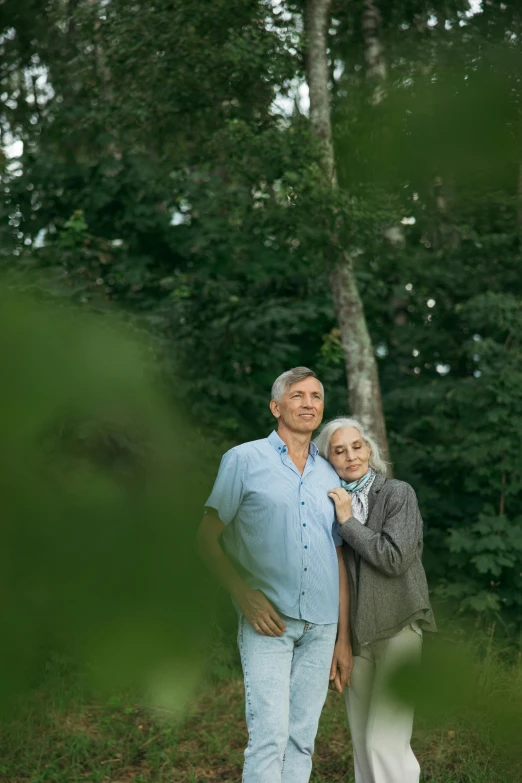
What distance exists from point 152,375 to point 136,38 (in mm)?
6492

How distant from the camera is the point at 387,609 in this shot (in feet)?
9.39

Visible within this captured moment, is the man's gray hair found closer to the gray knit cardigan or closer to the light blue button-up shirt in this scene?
the light blue button-up shirt

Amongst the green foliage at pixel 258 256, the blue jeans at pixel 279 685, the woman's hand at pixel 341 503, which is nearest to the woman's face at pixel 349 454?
the woman's hand at pixel 341 503

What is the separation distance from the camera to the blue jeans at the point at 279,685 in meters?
2.74

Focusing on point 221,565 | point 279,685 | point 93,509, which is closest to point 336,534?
point 279,685

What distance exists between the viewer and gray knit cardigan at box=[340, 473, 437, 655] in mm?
2797

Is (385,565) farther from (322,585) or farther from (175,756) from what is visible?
(175,756)

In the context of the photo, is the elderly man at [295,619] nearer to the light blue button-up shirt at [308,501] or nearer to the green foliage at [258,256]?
the light blue button-up shirt at [308,501]

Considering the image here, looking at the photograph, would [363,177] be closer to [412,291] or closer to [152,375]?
[152,375]

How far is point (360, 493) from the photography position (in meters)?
2.96

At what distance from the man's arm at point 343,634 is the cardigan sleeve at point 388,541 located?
0.18 meters

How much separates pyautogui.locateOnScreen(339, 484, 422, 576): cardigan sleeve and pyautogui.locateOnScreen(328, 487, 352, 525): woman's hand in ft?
0.07

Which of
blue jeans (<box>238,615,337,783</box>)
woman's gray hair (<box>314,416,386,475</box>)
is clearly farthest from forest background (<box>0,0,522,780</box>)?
blue jeans (<box>238,615,337,783</box>)

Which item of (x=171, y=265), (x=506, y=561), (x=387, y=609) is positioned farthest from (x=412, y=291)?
(x=387, y=609)
